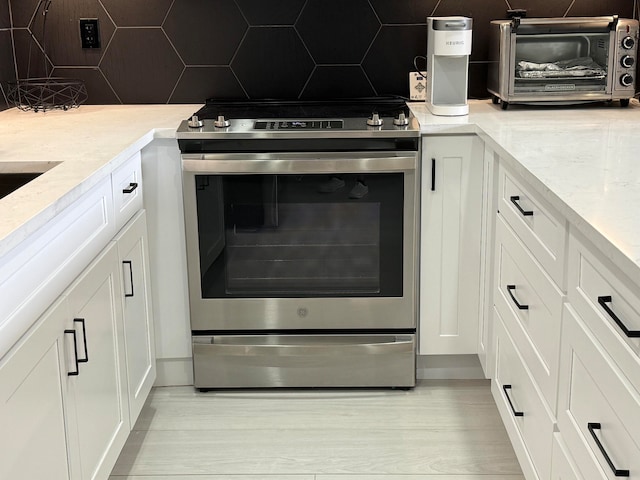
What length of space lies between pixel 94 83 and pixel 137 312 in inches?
44.6

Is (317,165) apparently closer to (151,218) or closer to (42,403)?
(151,218)

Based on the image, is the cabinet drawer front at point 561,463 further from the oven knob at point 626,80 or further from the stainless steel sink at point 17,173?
the oven knob at point 626,80

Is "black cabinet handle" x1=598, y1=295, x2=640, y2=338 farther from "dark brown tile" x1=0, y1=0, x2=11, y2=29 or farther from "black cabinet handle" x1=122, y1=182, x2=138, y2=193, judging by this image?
"dark brown tile" x1=0, y1=0, x2=11, y2=29

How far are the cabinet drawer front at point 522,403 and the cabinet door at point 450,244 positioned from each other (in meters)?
0.34

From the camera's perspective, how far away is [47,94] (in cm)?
319

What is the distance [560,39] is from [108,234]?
66.5 inches

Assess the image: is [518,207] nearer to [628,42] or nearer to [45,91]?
[628,42]

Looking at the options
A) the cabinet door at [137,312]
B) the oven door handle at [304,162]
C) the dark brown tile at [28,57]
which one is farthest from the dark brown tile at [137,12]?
the cabinet door at [137,312]

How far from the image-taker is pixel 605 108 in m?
2.92

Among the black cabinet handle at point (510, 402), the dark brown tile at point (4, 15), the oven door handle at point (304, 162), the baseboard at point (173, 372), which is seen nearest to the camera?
the black cabinet handle at point (510, 402)

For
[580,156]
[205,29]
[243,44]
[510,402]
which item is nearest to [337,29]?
[243,44]

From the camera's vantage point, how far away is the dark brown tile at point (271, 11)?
313 cm

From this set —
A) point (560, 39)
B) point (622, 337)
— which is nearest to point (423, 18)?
point (560, 39)

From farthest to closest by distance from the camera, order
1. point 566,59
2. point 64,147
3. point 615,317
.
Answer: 1. point 566,59
2. point 64,147
3. point 615,317
